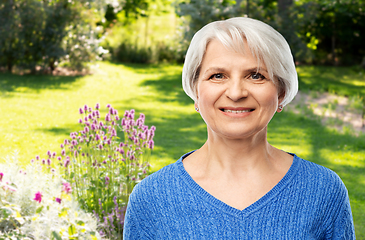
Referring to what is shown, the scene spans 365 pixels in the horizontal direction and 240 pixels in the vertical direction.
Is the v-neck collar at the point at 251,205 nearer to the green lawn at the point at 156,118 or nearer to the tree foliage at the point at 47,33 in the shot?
the green lawn at the point at 156,118

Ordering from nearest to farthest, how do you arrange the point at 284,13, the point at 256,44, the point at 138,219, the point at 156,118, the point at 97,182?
the point at 256,44 → the point at 138,219 → the point at 97,182 → the point at 156,118 → the point at 284,13

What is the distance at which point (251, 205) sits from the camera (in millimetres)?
1333

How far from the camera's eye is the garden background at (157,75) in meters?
6.65

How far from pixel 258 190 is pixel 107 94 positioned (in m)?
9.49

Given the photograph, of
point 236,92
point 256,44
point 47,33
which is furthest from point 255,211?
Answer: point 47,33

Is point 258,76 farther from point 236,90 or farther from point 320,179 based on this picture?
point 320,179

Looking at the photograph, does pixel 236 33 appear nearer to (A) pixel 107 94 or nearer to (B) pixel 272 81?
(B) pixel 272 81

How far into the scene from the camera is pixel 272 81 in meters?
1.26

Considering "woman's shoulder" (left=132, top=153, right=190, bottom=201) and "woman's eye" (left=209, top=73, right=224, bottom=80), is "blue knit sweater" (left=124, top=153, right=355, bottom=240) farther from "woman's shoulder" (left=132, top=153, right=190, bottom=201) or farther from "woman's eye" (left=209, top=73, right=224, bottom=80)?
"woman's eye" (left=209, top=73, right=224, bottom=80)

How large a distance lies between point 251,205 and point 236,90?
0.39 metres

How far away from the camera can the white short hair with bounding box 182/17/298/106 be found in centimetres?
123

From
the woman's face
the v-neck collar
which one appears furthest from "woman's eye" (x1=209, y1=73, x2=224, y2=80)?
the v-neck collar

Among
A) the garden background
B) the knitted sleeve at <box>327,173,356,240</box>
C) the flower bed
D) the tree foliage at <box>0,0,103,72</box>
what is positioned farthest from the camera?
the tree foliage at <box>0,0,103,72</box>

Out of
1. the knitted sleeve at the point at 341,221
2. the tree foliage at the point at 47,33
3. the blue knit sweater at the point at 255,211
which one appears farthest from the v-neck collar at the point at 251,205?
the tree foliage at the point at 47,33
